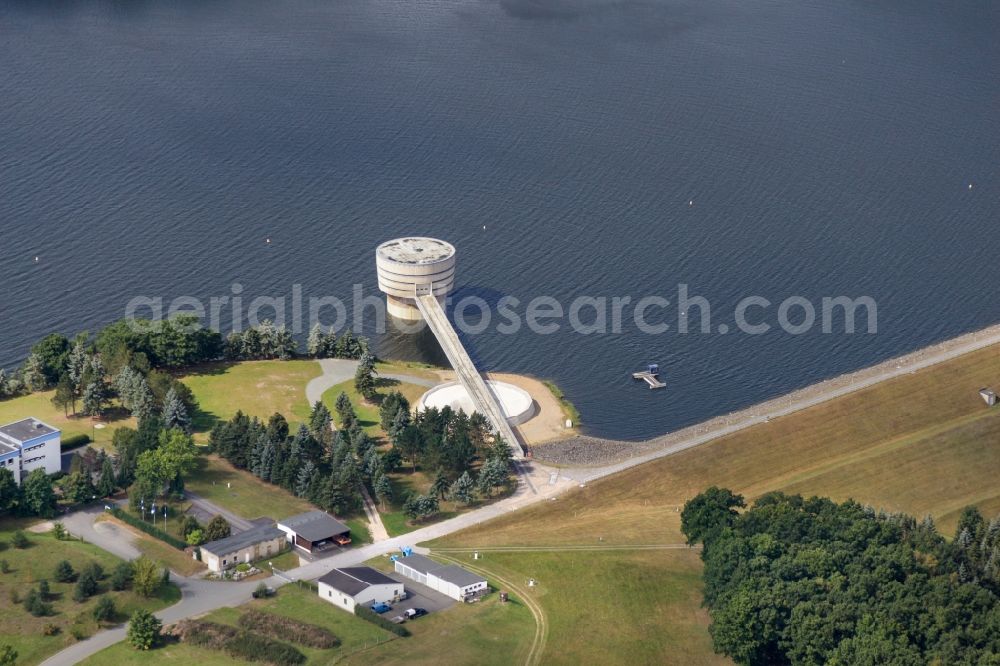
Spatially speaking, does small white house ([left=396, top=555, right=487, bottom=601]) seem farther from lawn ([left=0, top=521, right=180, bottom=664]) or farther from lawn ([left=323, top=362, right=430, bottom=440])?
lawn ([left=323, top=362, right=430, bottom=440])

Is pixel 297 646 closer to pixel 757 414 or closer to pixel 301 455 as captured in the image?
pixel 301 455

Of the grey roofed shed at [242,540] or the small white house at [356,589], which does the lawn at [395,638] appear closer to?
the small white house at [356,589]

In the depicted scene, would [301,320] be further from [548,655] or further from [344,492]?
[548,655]

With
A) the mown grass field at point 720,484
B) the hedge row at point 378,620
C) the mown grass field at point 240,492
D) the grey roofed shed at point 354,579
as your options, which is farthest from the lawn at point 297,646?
the mown grass field at point 720,484

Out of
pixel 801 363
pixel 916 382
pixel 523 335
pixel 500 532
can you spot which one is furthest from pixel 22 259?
pixel 916 382

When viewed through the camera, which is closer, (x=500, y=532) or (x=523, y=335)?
(x=500, y=532)

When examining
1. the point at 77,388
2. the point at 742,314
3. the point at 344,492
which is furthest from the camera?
the point at 742,314
